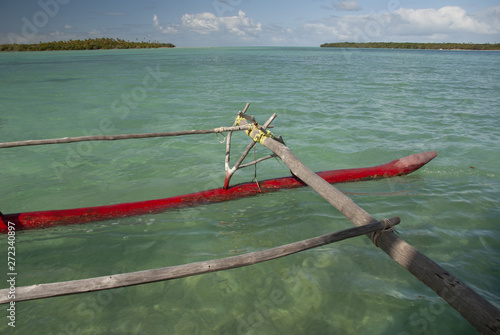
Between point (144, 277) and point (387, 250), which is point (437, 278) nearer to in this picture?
point (387, 250)

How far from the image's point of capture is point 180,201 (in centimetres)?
491

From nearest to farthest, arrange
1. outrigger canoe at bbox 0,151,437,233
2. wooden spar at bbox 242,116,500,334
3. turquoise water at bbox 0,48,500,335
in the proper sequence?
1. wooden spar at bbox 242,116,500,334
2. turquoise water at bbox 0,48,500,335
3. outrigger canoe at bbox 0,151,437,233

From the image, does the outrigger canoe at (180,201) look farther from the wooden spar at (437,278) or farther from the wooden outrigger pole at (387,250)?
the wooden outrigger pole at (387,250)

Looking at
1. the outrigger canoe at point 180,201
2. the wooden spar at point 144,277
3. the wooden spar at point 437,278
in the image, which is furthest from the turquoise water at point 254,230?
the wooden spar at point 144,277

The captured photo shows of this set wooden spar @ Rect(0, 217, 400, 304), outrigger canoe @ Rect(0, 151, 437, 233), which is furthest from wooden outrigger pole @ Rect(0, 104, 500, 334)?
outrigger canoe @ Rect(0, 151, 437, 233)

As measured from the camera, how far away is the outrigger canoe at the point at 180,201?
4.35 meters

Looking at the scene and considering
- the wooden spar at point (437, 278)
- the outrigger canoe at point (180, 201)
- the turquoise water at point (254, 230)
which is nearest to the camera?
the wooden spar at point (437, 278)

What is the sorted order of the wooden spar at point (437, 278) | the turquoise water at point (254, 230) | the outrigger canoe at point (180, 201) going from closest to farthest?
1. the wooden spar at point (437, 278)
2. the turquoise water at point (254, 230)
3. the outrigger canoe at point (180, 201)

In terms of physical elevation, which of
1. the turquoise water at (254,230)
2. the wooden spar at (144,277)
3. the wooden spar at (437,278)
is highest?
the wooden spar at (144,277)

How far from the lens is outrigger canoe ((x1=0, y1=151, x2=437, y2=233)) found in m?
4.35

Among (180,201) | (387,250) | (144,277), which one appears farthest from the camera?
(180,201)

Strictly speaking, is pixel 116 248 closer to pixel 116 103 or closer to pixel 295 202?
pixel 295 202

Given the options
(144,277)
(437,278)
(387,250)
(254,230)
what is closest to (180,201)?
(254,230)

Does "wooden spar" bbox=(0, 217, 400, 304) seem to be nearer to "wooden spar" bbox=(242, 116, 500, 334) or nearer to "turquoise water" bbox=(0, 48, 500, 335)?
"wooden spar" bbox=(242, 116, 500, 334)
